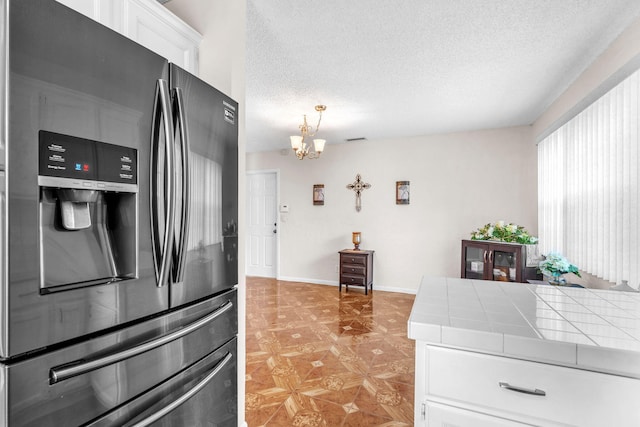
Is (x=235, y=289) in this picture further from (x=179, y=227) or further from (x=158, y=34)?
(x=158, y=34)

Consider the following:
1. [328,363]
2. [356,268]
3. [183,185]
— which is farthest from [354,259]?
[183,185]

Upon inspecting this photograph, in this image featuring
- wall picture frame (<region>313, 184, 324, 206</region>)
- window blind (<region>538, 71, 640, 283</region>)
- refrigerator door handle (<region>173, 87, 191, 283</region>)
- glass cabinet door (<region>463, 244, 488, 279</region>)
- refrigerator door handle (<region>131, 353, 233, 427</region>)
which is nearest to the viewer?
refrigerator door handle (<region>131, 353, 233, 427</region>)

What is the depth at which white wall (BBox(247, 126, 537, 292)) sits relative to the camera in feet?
14.4

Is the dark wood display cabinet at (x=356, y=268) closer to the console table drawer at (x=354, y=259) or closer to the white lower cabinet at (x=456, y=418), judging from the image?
the console table drawer at (x=354, y=259)

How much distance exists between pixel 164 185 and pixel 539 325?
1271 millimetres

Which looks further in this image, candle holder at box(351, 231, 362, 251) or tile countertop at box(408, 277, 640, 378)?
candle holder at box(351, 231, 362, 251)

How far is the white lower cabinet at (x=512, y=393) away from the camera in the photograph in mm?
727

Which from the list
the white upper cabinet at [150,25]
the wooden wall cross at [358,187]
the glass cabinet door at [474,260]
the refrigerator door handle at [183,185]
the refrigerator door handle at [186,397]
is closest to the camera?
the refrigerator door handle at [186,397]

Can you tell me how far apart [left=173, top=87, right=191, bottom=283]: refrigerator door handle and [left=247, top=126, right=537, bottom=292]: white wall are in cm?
422

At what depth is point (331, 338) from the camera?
3086 mm

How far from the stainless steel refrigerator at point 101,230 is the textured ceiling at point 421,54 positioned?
1195 mm

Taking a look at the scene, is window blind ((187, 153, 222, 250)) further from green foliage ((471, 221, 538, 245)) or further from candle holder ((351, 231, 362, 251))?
candle holder ((351, 231, 362, 251))

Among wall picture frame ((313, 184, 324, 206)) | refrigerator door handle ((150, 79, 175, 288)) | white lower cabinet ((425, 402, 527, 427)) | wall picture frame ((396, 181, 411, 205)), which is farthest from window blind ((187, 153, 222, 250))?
wall picture frame ((313, 184, 324, 206))

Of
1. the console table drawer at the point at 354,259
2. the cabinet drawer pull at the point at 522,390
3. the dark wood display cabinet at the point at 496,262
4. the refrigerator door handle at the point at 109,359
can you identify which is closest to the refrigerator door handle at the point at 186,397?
the refrigerator door handle at the point at 109,359
